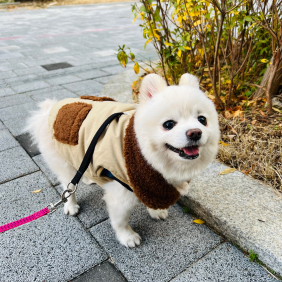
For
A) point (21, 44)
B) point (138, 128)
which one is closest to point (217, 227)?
point (138, 128)

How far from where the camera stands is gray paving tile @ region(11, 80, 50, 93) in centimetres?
529

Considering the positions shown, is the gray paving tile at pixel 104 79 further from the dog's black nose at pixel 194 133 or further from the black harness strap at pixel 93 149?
the dog's black nose at pixel 194 133

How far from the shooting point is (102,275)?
6.36 ft

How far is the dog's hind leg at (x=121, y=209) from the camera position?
204 centimetres

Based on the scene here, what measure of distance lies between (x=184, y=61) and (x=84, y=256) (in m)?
3.03

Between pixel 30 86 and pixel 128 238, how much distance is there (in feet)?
14.3

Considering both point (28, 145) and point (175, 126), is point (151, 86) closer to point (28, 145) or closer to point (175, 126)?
point (175, 126)

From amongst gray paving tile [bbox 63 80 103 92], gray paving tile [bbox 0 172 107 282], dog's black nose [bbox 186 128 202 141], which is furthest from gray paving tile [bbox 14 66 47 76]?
dog's black nose [bbox 186 128 202 141]

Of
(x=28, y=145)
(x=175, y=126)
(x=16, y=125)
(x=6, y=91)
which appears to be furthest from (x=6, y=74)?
(x=175, y=126)

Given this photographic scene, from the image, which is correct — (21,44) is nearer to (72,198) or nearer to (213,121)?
(72,198)

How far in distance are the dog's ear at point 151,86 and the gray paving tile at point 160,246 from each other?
1222 millimetres

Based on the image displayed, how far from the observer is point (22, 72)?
6270 millimetres

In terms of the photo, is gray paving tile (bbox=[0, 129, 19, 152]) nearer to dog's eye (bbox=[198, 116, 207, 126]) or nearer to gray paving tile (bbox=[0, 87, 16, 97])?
gray paving tile (bbox=[0, 87, 16, 97])

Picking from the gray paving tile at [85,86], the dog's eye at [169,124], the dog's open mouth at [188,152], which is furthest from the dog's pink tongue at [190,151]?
the gray paving tile at [85,86]
